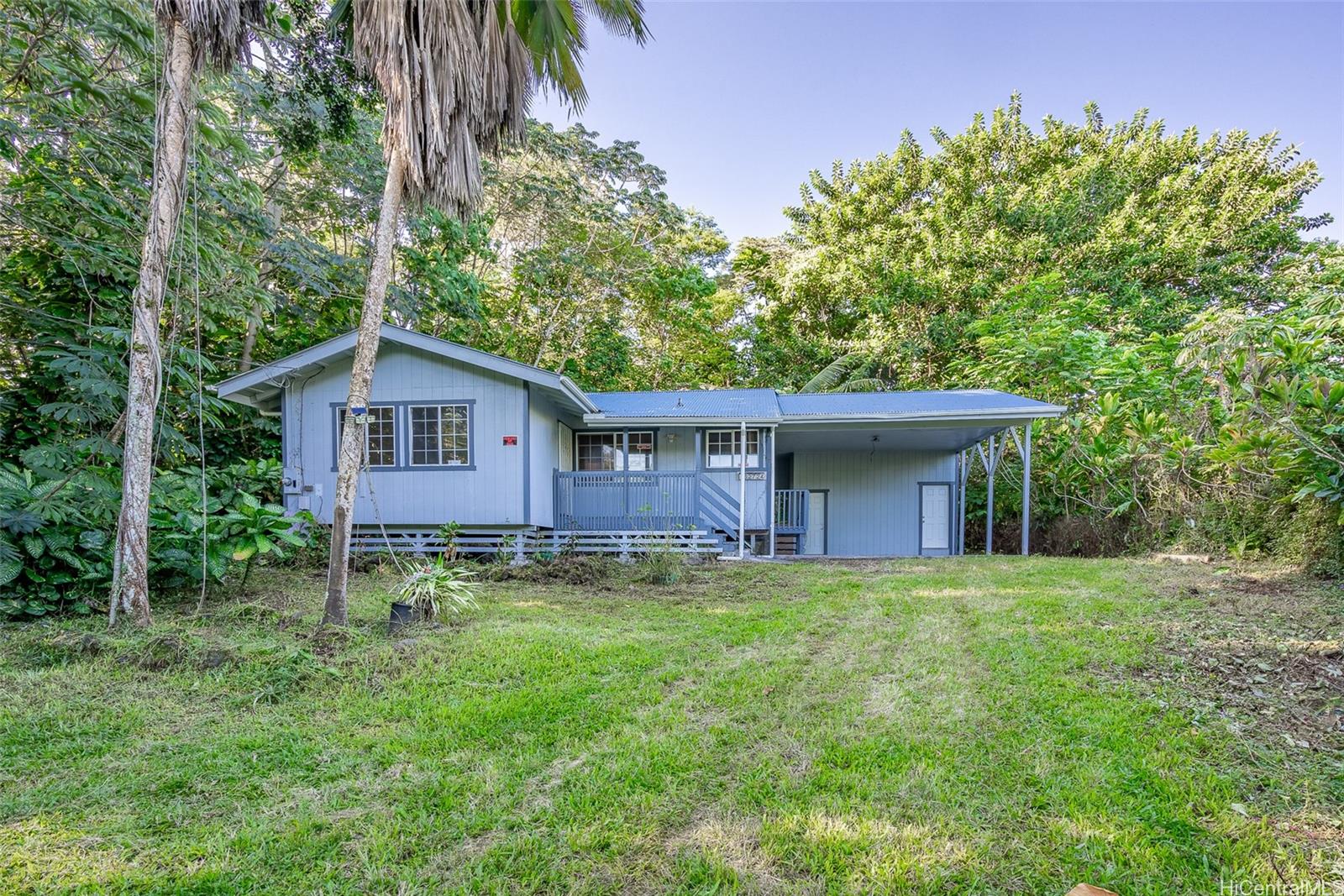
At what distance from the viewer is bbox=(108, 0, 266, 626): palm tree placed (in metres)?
5.18

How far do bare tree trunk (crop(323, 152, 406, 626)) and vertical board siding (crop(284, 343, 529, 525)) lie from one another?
4.48 meters

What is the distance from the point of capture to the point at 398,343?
9953 mm

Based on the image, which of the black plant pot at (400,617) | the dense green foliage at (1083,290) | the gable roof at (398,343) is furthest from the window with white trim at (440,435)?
the dense green foliage at (1083,290)

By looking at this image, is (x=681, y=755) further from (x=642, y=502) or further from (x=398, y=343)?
(x=398, y=343)

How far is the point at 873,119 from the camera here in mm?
20016

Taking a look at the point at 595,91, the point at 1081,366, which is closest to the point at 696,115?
the point at 595,91

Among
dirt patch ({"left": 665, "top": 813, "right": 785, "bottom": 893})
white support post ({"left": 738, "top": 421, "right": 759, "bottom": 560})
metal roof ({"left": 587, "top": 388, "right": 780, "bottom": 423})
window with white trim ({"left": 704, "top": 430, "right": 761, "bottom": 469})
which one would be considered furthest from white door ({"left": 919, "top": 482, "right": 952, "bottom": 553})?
dirt patch ({"left": 665, "top": 813, "right": 785, "bottom": 893})

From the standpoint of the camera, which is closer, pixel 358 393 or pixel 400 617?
pixel 358 393

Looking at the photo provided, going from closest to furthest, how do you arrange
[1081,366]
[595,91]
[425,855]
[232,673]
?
[425,855] < [232,673] < [595,91] < [1081,366]

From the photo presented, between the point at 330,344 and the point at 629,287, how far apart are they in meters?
11.0

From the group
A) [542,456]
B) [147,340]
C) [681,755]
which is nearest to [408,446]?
[542,456]

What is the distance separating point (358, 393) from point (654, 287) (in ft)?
49.4

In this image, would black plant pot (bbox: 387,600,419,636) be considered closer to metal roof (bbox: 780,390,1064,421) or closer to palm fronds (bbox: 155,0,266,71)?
palm fronds (bbox: 155,0,266,71)

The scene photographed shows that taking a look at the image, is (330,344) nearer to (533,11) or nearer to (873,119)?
(533,11)
